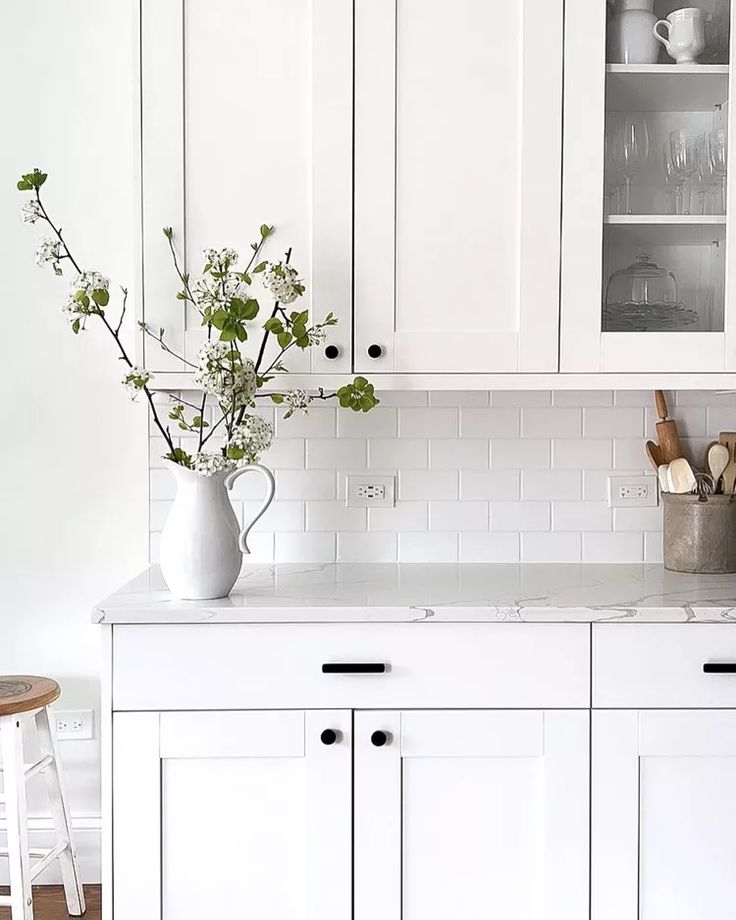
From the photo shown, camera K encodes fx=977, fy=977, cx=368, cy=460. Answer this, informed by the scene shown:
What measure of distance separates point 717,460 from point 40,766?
178cm

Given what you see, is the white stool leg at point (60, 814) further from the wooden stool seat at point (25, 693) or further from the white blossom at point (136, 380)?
the white blossom at point (136, 380)

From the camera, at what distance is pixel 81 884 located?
8.33 feet

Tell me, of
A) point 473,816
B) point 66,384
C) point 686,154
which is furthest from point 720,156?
point 66,384

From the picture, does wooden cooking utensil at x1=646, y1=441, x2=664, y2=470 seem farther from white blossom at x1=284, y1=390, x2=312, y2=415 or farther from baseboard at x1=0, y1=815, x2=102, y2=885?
baseboard at x1=0, y1=815, x2=102, y2=885

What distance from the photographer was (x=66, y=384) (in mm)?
2541

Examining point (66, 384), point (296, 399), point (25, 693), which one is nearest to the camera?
point (296, 399)

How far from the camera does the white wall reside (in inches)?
98.2

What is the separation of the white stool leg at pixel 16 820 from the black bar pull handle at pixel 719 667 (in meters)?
1.50

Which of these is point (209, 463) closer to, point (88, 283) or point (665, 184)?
point (88, 283)

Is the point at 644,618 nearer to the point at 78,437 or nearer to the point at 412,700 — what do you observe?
the point at 412,700

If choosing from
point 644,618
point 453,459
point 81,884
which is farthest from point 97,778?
point 644,618

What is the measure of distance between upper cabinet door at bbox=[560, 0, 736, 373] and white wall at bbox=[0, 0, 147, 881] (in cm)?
115

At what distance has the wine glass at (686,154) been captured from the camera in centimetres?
215

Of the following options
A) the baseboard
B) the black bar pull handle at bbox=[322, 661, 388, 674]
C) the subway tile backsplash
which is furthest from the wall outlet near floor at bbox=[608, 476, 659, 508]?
the baseboard
